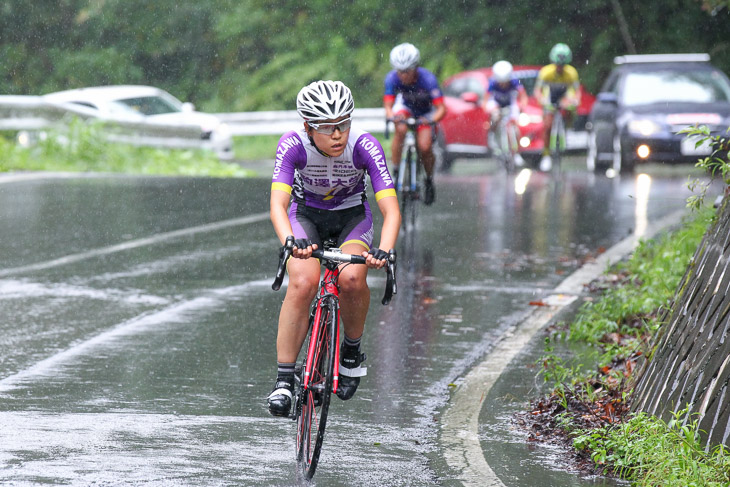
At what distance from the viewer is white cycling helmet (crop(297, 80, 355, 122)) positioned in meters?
6.30

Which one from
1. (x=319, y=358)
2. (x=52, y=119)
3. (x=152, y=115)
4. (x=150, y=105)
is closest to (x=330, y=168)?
(x=319, y=358)

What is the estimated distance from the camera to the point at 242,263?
12.3 metres

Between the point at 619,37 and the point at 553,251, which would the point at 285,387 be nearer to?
the point at 553,251

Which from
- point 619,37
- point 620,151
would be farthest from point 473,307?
point 619,37

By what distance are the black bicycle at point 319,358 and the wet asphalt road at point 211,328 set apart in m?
0.15

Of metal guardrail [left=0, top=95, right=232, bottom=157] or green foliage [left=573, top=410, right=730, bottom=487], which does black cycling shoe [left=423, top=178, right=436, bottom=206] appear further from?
metal guardrail [left=0, top=95, right=232, bottom=157]

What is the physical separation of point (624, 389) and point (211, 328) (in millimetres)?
3271

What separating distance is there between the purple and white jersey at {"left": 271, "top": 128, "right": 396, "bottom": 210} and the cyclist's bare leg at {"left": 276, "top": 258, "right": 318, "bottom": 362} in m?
0.43

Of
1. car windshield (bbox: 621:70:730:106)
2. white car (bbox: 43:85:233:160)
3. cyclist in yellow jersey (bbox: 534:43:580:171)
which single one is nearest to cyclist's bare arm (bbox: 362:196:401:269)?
car windshield (bbox: 621:70:730:106)

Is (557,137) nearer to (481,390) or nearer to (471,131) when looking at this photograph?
(471,131)

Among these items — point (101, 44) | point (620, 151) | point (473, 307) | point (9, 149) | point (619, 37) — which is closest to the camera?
point (473, 307)

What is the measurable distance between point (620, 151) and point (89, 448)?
1653 centimetres

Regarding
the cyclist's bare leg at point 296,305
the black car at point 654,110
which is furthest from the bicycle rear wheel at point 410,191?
the cyclist's bare leg at point 296,305

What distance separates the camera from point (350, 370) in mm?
6609
